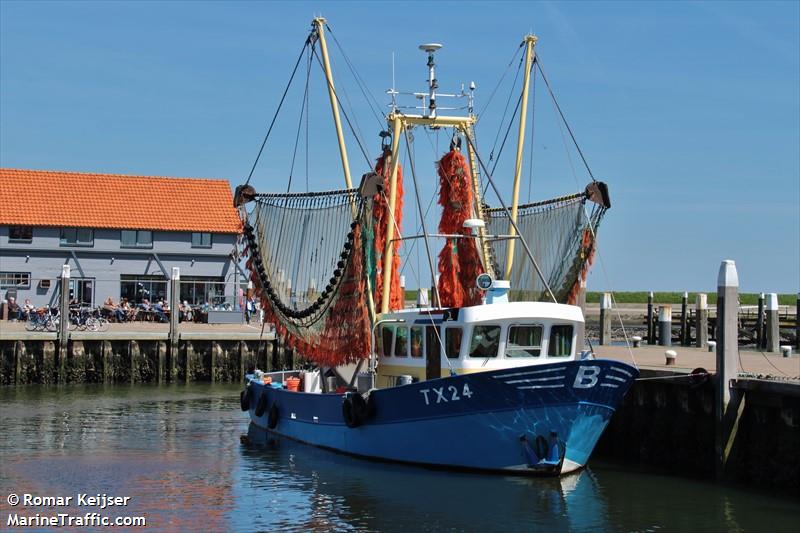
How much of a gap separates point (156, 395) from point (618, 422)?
17.9 meters

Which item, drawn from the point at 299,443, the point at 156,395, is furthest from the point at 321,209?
the point at 156,395

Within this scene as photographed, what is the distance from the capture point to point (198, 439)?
95.0 feet

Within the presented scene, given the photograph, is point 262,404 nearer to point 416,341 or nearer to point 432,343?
point 416,341

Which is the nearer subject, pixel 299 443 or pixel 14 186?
pixel 299 443

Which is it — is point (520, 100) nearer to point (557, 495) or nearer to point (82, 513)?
point (557, 495)

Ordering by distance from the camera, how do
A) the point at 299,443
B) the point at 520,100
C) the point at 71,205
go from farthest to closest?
1. the point at 71,205
2. the point at 520,100
3. the point at 299,443

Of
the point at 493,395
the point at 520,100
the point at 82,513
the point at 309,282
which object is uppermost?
the point at 520,100

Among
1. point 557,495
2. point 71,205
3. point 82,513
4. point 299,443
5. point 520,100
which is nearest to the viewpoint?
point 82,513

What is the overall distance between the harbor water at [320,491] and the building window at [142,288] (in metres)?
31.1

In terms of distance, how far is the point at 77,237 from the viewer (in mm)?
61031

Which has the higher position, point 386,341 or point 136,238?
point 136,238

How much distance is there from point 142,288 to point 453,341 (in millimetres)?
39265

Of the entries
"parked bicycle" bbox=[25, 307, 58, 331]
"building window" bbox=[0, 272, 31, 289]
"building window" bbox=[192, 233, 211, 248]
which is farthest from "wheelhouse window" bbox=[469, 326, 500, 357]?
"building window" bbox=[192, 233, 211, 248]

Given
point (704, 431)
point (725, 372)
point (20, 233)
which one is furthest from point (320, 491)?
point (20, 233)
